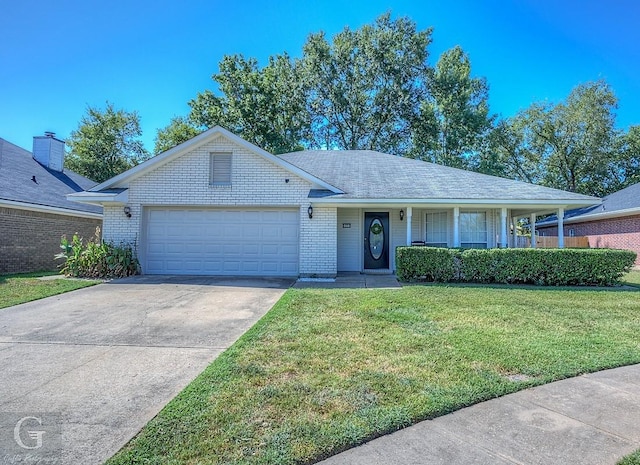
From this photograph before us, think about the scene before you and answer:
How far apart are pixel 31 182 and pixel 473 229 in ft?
56.3

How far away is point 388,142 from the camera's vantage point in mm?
29719

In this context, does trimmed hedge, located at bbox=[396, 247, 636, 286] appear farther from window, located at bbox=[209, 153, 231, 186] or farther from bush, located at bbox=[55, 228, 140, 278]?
bush, located at bbox=[55, 228, 140, 278]

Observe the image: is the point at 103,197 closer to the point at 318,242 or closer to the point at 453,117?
the point at 318,242

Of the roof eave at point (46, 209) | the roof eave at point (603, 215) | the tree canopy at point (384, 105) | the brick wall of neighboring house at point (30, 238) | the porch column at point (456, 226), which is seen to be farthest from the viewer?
the tree canopy at point (384, 105)

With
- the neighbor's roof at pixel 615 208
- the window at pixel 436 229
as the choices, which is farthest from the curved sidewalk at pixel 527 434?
the neighbor's roof at pixel 615 208

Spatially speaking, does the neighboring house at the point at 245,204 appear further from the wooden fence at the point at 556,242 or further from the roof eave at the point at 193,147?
the wooden fence at the point at 556,242

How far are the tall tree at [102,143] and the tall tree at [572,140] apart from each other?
3224cm

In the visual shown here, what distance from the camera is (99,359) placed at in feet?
14.7

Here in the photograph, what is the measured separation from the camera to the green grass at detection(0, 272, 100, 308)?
8039 mm

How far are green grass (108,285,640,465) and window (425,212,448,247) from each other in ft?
18.9

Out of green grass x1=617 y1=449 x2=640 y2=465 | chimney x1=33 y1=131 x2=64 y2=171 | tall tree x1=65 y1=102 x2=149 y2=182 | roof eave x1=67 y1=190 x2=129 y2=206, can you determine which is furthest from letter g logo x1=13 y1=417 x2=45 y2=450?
tall tree x1=65 y1=102 x2=149 y2=182

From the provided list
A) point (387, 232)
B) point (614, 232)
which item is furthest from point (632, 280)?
point (614, 232)

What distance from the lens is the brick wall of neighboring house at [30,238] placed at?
41.9 ft

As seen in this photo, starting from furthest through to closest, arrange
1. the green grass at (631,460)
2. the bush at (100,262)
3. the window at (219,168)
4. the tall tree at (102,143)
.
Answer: the tall tree at (102,143), the window at (219,168), the bush at (100,262), the green grass at (631,460)
